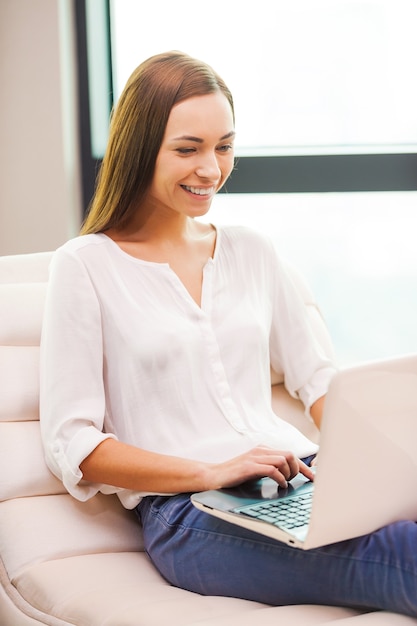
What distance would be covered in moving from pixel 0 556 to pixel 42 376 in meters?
0.31

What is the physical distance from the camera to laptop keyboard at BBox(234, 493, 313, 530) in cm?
116

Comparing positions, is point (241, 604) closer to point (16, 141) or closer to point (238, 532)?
point (238, 532)

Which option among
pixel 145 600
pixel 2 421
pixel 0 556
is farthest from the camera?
pixel 2 421

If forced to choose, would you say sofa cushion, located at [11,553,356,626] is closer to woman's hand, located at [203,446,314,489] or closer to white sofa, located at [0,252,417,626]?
white sofa, located at [0,252,417,626]

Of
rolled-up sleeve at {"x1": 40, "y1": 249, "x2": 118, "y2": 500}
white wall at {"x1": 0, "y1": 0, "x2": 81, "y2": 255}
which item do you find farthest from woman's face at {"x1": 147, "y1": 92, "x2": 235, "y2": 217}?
white wall at {"x1": 0, "y1": 0, "x2": 81, "y2": 255}

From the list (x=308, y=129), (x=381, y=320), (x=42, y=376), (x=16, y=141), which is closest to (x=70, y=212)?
(x=16, y=141)

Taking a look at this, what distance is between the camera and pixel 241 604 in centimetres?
130

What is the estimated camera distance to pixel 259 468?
4.27ft

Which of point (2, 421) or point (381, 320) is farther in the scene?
point (381, 320)

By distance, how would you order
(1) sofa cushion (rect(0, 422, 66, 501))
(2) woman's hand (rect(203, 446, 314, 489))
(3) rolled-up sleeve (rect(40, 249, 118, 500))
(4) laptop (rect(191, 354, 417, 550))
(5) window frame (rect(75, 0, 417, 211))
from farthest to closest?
(5) window frame (rect(75, 0, 417, 211)) < (1) sofa cushion (rect(0, 422, 66, 501)) < (3) rolled-up sleeve (rect(40, 249, 118, 500)) < (2) woman's hand (rect(203, 446, 314, 489)) < (4) laptop (rect(191, 354, 417, 550))

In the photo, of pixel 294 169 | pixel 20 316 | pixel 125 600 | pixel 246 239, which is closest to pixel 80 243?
pixel 20 316

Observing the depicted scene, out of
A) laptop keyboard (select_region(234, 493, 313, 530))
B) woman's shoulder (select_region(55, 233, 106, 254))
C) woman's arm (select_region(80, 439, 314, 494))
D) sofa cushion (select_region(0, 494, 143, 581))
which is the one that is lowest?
sofa cushion (select_region(0, 494, 143, 581))

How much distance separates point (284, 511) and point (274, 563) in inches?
3.9

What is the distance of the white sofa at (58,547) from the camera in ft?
4.05
